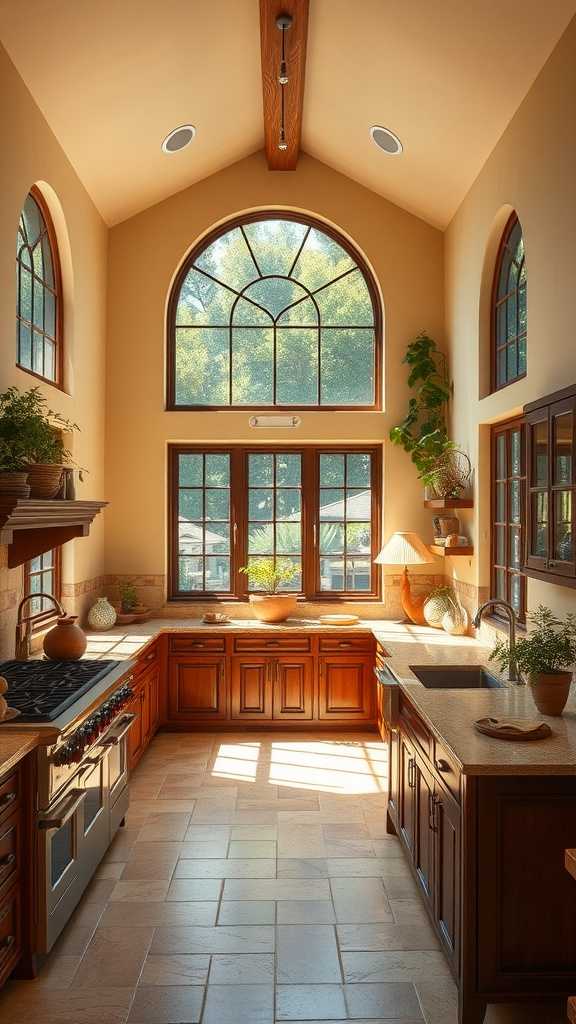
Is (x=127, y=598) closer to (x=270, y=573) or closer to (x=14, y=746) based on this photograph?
(x=270, y=573)

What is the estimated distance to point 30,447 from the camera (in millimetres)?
3855

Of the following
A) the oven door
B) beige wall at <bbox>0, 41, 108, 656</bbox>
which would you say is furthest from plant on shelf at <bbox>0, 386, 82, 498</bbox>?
the oven door

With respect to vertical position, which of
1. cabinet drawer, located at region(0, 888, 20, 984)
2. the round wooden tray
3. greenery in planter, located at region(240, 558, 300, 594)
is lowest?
cabinet drawer, located at region(0, 888, 20, 984)

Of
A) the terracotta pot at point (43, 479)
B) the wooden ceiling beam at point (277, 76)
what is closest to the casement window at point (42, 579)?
the terracotta pot at point (43, 479)

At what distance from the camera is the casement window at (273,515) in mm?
6836

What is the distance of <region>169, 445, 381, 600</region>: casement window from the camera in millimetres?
6836

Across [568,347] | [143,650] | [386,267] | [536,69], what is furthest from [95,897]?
[386,267]

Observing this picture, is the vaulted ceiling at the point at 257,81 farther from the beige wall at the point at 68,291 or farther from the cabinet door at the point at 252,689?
the cabinet door at the point at 252,689

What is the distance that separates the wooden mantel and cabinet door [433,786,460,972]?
2091 mm

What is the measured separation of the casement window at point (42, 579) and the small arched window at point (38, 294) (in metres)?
1.21

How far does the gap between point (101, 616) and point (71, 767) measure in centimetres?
272

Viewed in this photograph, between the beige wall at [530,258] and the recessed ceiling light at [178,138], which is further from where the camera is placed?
the recessed ceiling light at [178,138]

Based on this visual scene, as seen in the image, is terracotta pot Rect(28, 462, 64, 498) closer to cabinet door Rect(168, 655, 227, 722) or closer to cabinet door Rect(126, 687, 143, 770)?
cabinet door Rect(126, 687, 143, 770)

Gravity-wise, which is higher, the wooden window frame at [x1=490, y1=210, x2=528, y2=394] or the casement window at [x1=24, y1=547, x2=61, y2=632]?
the wooden window frame at [x1=490, y1=210, x2=528, y2=394]
